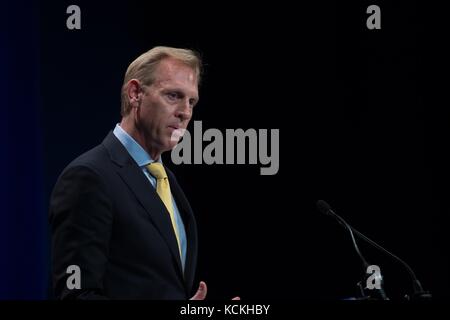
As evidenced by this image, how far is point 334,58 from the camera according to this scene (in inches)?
130

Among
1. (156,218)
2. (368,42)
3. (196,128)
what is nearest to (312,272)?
(196,128)

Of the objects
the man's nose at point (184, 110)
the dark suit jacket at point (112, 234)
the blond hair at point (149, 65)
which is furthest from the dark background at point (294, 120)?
the dark suit jacket at point (112, 234)

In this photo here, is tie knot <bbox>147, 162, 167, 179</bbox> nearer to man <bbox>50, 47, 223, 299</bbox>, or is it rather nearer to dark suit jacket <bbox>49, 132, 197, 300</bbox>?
man <bbox>50, 47, 223, 299</bbox>

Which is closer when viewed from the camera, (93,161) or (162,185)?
(93,161)

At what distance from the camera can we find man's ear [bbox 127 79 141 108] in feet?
8.08

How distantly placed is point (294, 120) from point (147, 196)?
129cm

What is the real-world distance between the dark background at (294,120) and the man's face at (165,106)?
0.52 metres

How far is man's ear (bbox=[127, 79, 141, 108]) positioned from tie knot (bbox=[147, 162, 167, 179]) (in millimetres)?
224

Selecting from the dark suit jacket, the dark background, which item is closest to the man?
the dark suit jacket

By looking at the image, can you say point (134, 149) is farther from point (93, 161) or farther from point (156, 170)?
point (93, 161)

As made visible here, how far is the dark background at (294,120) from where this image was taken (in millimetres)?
2936

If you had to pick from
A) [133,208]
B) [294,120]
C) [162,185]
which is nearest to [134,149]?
[162,185]

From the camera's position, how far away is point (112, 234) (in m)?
2.13

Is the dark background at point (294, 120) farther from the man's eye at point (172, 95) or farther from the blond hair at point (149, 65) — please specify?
the man's eye at point (172, 95)
